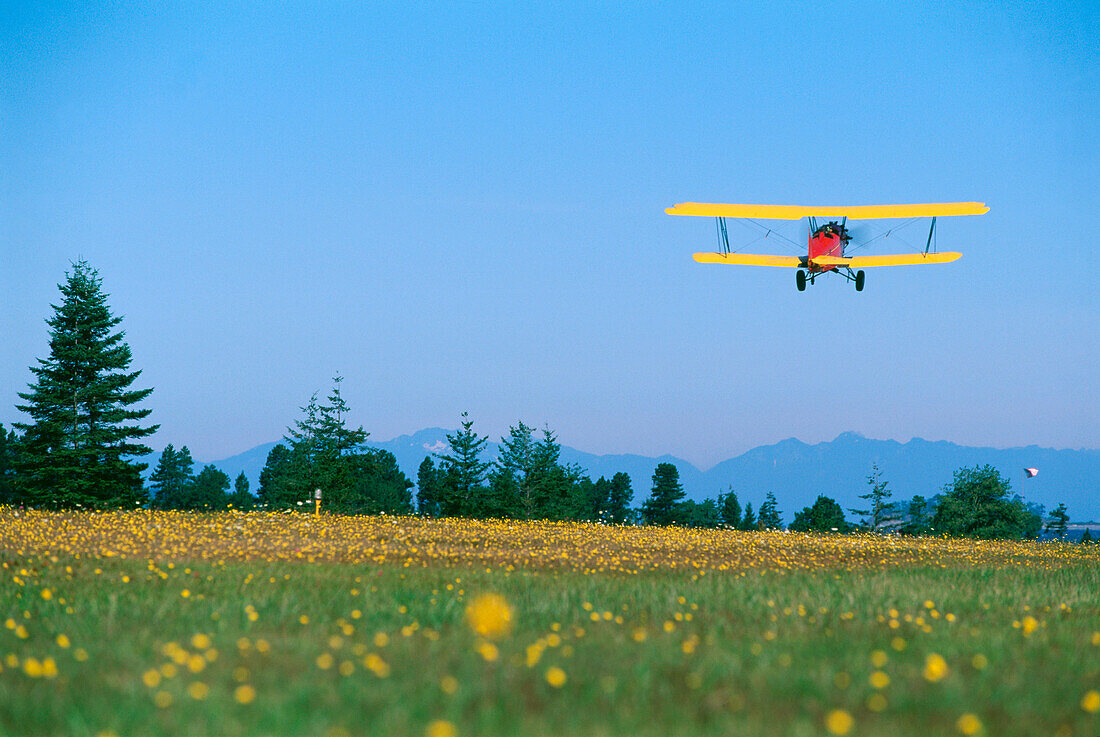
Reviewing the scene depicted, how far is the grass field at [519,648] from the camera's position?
535cm

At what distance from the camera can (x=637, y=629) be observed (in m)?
8.60

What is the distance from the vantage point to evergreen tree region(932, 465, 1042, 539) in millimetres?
58344

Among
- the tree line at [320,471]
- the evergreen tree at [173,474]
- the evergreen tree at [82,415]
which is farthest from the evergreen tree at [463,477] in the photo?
the evergreen tree at [173,474]

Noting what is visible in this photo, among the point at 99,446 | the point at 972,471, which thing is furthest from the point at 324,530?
the point at 972,471

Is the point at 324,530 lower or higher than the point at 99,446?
lower

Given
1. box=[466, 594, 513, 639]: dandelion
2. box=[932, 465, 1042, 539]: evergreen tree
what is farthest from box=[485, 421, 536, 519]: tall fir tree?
box=[466, 594, 513, 639]: dandelion

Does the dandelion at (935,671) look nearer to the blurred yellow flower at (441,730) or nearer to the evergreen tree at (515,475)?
the blurred yellow flower at (441,730)

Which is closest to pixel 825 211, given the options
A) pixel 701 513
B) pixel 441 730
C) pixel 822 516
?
pixel 441 730

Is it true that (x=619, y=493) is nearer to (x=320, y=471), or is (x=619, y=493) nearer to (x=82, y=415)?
(x=320, y=471)

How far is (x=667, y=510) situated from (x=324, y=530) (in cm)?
9204

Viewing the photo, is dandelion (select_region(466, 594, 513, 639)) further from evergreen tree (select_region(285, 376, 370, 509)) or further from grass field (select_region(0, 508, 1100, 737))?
evergreen tree (select_region(285, 376, 370, 509))

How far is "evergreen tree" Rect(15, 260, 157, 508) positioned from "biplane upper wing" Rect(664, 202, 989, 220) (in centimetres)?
2965

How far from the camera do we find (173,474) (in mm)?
140375

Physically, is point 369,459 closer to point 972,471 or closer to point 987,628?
point 972,471
